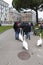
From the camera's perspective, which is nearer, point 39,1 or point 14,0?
point 39,1

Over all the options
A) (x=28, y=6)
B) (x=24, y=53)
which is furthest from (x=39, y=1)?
(x=24, y=53)

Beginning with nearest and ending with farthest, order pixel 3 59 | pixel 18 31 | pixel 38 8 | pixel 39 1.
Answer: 1. pixel 3 59
2. pixel 18 31
3. pixel 39 1
4. pixel 38 8

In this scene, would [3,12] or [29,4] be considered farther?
[3,12]

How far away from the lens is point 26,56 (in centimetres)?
1118

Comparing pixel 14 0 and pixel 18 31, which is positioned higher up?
pixel 14 0

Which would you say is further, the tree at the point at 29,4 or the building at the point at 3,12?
the building at the point at 3,12

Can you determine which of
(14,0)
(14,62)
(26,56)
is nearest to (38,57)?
(26,56)

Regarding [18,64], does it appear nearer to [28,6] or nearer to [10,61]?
[10,61]

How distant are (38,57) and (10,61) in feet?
5.65

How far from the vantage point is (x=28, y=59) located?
1055cm

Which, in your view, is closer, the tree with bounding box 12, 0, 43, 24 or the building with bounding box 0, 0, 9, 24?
the tree with bounding box 12, 0, 43, 24

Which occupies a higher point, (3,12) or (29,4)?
(29,4)

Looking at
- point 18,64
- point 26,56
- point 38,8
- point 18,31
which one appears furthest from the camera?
point 38,8

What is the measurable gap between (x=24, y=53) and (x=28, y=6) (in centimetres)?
3831
